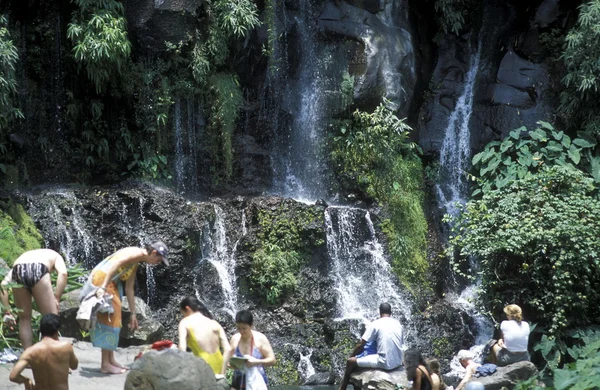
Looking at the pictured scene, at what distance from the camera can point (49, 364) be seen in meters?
6.35

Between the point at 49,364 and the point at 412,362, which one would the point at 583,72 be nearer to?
the point at 412,362

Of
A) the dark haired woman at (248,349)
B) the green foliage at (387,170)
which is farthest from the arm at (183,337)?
the green foliage at (387,170)

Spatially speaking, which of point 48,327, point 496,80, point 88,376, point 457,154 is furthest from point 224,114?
point 48,327

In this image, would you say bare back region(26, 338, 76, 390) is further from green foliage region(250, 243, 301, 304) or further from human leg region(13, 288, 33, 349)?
green foliage region(250, 243, 301, 304)

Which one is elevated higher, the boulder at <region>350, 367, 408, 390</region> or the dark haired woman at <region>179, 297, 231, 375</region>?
the dark haired woman at <region>179, 297, 231, 375</region>

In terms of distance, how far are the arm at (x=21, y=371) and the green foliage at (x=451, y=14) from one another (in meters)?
13.1

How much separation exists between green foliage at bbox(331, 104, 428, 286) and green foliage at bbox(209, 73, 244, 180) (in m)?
2.06

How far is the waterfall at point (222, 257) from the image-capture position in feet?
44.7

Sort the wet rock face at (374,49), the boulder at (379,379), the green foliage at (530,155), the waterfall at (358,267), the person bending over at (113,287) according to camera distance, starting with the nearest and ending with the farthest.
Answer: the person bending over at (113,287), the boulder at (379,379), the waterfall at (358,267), the green foliage at (530,155), the wet rock face at (374,49)

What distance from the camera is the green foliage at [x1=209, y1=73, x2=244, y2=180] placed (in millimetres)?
15312

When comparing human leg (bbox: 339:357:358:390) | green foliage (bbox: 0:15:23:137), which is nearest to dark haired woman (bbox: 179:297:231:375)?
human leg (bbox: 339:357:358:390)

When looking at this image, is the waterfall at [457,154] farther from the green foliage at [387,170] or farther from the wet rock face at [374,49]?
the wet rock face at [374,49]

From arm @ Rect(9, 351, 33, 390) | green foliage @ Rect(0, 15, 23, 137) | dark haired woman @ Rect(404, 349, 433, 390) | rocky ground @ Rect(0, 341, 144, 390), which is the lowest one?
dark haired woman @ Rect(404, 349, 433, 390)

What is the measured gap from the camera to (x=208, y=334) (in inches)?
281
